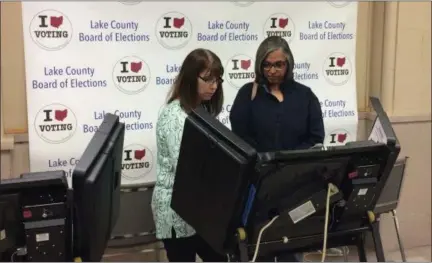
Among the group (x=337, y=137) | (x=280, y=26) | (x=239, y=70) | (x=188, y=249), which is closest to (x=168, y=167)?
(x=188, y=249)

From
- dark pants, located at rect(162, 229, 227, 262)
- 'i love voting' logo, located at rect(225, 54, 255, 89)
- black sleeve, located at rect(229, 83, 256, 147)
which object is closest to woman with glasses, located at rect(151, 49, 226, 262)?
dark pants, located at rect(162, 229, 227, 262)

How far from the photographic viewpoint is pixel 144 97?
9.21 ft

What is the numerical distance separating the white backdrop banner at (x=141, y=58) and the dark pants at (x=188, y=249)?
0.96 meters

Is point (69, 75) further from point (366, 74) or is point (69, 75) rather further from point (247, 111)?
point (366, 74)

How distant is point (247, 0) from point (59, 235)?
6.95ft

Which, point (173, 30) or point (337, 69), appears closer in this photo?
point (173, 30)

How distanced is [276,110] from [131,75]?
1.00 m

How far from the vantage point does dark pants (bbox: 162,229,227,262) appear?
74.5 inches

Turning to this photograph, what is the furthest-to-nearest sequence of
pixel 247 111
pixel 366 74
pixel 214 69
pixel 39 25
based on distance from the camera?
pixel 366 74, pixel 39 25, pixel 247 111, pixel 214 69

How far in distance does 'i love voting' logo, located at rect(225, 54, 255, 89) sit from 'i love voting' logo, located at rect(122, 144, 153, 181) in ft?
2.22

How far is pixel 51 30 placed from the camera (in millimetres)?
2549

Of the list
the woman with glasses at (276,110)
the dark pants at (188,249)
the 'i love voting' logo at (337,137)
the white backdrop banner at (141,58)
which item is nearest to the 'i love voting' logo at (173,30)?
the white backdrop banner at (141,58)

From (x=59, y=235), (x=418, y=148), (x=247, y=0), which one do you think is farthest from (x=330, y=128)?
(x=59, y=235)

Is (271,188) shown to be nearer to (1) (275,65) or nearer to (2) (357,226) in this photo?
(2) (357,226)
